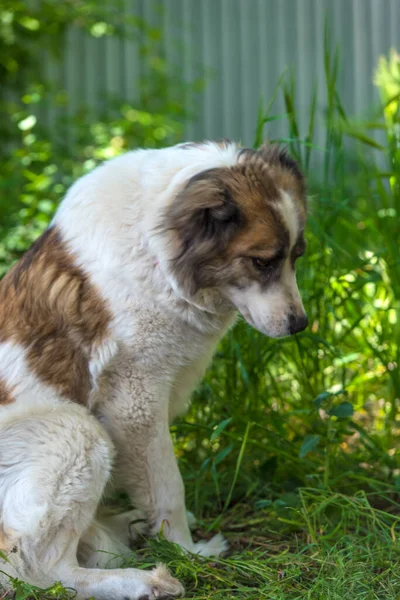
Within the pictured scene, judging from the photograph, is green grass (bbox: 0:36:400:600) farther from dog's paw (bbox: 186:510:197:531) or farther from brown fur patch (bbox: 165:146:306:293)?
brown fur patch (bbox: 165:146:306:293)

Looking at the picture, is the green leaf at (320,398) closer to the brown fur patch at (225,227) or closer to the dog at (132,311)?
the dog at (132,311)

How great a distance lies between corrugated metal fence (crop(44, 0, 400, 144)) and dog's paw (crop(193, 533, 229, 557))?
736 centimetres

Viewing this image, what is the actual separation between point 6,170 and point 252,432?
384 centimetres

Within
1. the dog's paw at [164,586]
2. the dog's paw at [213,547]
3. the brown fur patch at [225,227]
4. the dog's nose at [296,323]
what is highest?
the brown fur patch at [225,227]

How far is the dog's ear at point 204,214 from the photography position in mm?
2740

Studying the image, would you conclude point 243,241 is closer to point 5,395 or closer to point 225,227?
point 225,227

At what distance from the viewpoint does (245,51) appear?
1052 cm

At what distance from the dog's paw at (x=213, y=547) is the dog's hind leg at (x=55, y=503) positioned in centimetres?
43

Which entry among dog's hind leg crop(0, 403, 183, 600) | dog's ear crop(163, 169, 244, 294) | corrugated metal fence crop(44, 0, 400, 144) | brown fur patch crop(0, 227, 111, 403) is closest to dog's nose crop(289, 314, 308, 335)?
dog's ear crop(163, 169, 244, 294)

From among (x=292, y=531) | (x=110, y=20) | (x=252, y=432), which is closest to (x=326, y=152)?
(x=252, y=432)

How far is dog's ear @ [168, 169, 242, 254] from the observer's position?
2.74 metres

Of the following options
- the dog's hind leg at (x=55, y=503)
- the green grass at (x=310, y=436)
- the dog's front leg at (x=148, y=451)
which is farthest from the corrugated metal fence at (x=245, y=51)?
the dog's hind leg at (x=55, y=503)

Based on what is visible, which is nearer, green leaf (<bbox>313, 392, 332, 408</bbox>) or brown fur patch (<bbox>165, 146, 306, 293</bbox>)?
brown fur patch (<bbox>165, 146, 306, 293</bbox>)

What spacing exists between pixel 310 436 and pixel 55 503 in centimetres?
105
